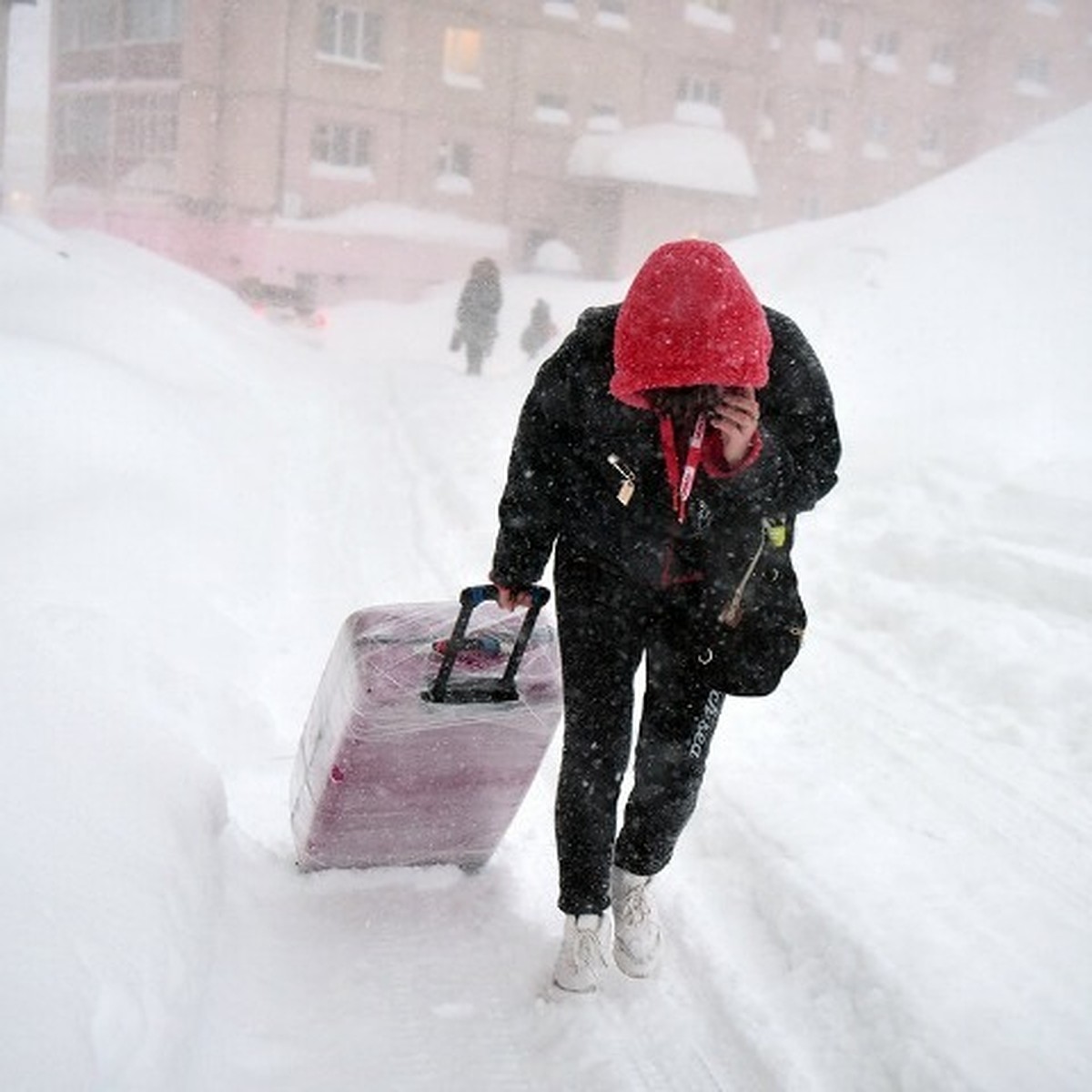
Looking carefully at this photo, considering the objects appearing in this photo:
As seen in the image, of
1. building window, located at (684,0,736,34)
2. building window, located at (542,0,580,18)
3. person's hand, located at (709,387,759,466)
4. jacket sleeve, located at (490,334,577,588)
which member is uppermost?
→ building window, located at (684,0,736,34)

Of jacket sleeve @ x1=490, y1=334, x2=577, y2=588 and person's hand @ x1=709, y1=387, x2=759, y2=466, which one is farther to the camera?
jacket sleeve @ x1=490, y1=334, x2=577, y2=588

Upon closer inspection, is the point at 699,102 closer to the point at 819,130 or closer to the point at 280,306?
the point at 819,130

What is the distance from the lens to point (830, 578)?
238 inches

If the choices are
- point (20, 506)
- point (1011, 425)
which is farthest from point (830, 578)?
point (20, 506)

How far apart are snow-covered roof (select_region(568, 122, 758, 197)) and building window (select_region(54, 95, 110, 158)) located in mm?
13719

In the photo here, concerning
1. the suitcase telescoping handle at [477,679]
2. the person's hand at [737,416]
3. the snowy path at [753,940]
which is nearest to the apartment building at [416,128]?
the snowy path at [753,940]

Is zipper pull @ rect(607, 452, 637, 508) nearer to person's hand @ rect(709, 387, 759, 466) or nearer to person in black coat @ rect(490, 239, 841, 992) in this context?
person in black coat @ rect(490, 239, 841, 992)

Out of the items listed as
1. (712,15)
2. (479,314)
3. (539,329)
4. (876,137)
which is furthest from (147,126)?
(876,137)

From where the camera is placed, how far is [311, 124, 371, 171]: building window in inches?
1137

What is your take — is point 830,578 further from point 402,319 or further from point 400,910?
point 402,319

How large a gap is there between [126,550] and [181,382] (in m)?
4.73

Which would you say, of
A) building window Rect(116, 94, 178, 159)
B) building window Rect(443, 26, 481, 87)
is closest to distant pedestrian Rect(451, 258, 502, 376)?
building window Rect(116, 94, 178, 159)

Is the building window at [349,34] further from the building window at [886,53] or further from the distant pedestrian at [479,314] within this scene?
the building window at [886,53]

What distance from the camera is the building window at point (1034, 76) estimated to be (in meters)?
42.4
